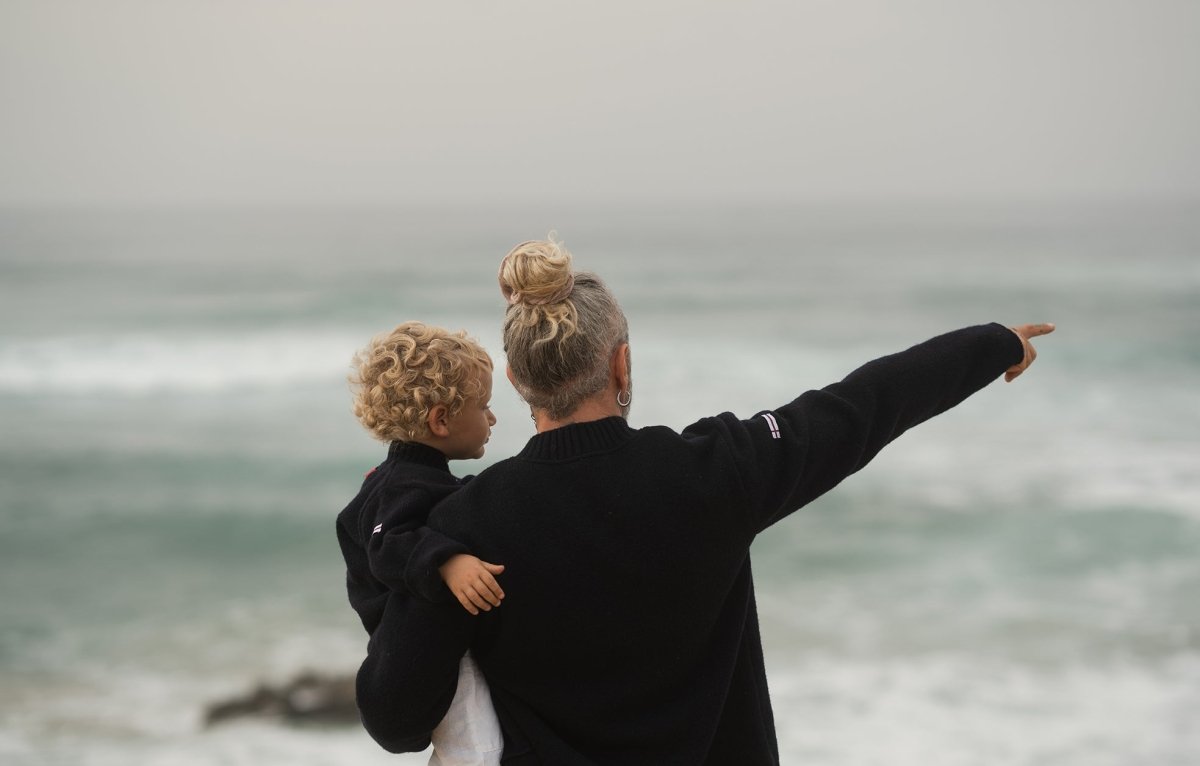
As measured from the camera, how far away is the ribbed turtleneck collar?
1.57 meters

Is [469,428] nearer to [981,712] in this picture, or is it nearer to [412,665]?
[412,665]

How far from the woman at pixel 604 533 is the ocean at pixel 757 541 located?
5.05 m

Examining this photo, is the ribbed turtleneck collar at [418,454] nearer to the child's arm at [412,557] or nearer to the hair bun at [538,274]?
the child's arm at [412,557]

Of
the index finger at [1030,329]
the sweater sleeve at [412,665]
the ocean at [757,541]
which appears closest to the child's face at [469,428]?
the sweater sleeve at [412,665]

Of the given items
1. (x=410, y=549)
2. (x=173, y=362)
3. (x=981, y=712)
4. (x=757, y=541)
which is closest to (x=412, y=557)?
(x=410, y=549)

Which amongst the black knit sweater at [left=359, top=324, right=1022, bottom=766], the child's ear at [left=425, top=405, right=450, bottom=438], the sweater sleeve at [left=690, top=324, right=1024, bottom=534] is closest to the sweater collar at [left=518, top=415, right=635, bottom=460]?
the black knit sweater at [left=359, top=324, right=1022, bottom=766]

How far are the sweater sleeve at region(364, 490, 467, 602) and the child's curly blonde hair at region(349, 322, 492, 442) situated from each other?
144 millimetres

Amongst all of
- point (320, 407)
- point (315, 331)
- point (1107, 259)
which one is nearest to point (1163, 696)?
point (320, 407)

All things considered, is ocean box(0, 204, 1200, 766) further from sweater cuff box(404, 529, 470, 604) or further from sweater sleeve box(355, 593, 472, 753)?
sweater cuff box(404, 529, 470, 604)

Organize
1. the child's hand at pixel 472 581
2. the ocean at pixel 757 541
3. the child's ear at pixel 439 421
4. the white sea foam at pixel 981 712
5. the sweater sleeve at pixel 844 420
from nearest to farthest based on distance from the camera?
the child's hand at pixel 472 581, the sweater sleeve at pixel 844 420, the child's ear at pixel 439 421, the white sea foam at pixel 981 712, the ocean at pixel 757 541

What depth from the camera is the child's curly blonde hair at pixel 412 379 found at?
1.56m

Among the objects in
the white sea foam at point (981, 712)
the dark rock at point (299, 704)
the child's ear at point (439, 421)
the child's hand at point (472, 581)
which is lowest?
the child's hand at point (472, 581)

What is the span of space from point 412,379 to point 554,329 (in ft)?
0.96

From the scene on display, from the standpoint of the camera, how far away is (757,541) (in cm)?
1034
